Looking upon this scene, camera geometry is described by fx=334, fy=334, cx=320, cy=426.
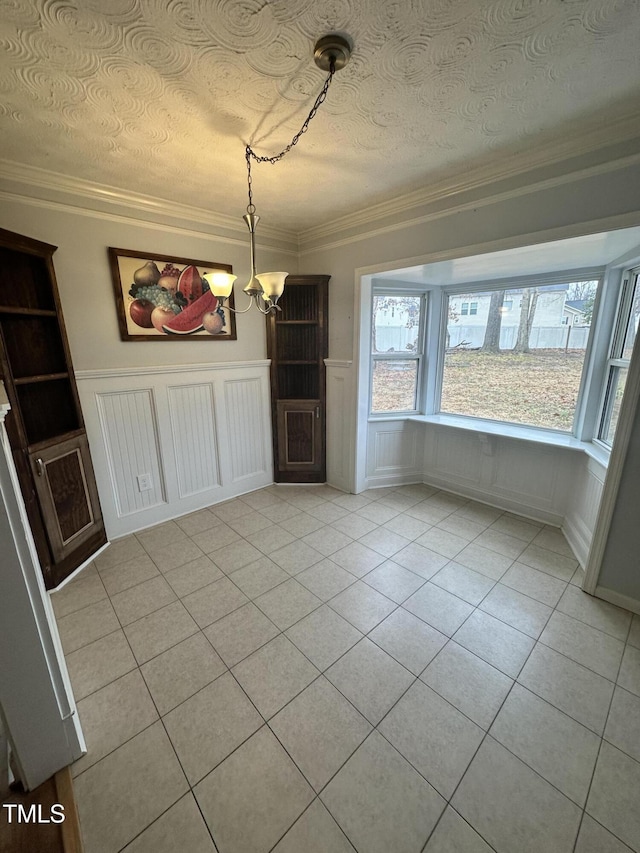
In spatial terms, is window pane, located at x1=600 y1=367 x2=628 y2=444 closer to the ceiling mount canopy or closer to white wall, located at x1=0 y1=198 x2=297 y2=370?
the ceiling mount canopy

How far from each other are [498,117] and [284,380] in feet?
8.60

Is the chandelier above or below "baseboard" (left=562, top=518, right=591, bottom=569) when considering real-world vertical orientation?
above

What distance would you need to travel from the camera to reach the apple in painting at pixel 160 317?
2658 millimetres

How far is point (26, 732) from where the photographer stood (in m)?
1.12

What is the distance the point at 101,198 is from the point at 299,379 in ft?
7.22

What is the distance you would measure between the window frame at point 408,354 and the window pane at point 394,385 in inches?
0.9

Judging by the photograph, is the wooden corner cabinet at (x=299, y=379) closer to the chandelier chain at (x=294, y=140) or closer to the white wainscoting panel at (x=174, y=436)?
the white wainscoting panel at (x=174, y=436)

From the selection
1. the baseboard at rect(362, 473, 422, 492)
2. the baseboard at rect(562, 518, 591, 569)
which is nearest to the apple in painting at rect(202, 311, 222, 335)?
the baseboard at rect(362, 473, 422, 492)

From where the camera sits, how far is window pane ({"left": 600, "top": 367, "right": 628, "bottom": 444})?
2.45 meters

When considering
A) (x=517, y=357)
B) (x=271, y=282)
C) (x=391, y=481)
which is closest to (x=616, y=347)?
(x=517, y=357)

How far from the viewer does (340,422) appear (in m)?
3.42

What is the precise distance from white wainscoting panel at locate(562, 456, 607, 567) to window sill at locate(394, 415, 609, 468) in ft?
0.26

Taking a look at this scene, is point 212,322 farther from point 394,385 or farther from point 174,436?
point 394,385

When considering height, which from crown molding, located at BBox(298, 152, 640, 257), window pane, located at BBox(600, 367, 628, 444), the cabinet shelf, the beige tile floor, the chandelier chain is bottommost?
the beige tile floor
